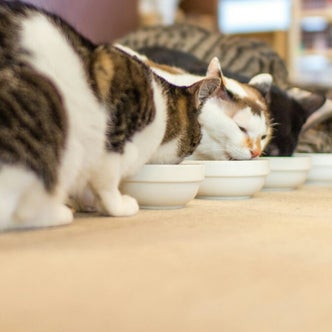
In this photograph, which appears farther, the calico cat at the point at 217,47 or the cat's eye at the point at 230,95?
the calico cat at the point at 217,47

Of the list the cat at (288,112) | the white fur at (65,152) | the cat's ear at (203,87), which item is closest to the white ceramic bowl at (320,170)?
the cat at (288,112)

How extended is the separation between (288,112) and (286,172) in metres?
0.39

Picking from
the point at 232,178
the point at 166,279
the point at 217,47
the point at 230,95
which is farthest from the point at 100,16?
the point at 166,279

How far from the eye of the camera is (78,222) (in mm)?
1132

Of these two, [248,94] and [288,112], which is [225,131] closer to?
[248,94]

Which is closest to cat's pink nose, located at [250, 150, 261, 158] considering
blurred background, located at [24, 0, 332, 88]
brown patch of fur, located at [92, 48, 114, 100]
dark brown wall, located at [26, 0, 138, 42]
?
brown patch of fur, located at [92, 48, 114, 100]

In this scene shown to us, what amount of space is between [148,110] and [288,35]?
473 cm

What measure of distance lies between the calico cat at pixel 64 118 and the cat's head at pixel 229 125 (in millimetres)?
291

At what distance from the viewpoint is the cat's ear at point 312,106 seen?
83.5 inches

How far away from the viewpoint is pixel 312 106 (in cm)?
213

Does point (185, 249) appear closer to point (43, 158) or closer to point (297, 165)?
point (43, 158)

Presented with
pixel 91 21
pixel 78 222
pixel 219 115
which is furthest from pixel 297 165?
pixel 91 21

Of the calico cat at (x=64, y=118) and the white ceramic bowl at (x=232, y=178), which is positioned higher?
the calico cat at (x=64, y=118)

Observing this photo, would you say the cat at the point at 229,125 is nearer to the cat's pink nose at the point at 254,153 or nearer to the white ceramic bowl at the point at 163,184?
the cat's pink nose at the point at 254,153
